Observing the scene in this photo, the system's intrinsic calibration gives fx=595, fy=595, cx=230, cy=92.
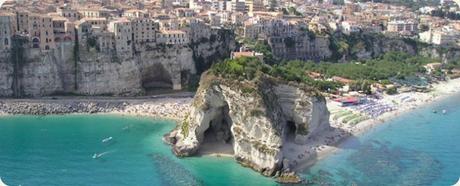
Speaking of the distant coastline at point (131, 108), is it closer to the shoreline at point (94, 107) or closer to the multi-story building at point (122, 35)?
the shoreline at point (94, 107)

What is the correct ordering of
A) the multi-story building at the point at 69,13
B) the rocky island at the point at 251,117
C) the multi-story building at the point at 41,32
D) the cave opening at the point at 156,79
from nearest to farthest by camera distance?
the rocky island at the point at 251,117 → the multi-story building at the point at 41,32 → the multi-story building at the point at 69,13 → the cave opening at the point at 156,79

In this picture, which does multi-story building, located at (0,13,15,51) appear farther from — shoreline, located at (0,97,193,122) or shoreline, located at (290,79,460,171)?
shoreline, located at (290,79,460,171)

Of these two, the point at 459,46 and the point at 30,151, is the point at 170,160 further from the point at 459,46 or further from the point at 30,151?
the point at 459,46

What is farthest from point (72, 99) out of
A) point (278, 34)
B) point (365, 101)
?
point (278, 34)

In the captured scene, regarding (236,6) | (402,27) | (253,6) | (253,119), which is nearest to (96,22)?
(253,119)

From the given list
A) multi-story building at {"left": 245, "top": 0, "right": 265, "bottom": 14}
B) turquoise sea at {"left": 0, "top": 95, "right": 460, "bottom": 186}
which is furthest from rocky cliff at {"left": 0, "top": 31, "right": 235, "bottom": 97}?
multi-story building at {"left": 245, "top": 0, "right": 265, "bottom": 14}

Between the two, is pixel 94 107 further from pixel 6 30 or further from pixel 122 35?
pixel 6 30

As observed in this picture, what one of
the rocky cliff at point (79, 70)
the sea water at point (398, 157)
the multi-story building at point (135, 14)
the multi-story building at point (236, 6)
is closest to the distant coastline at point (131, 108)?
the sea water at point (398, 157)
